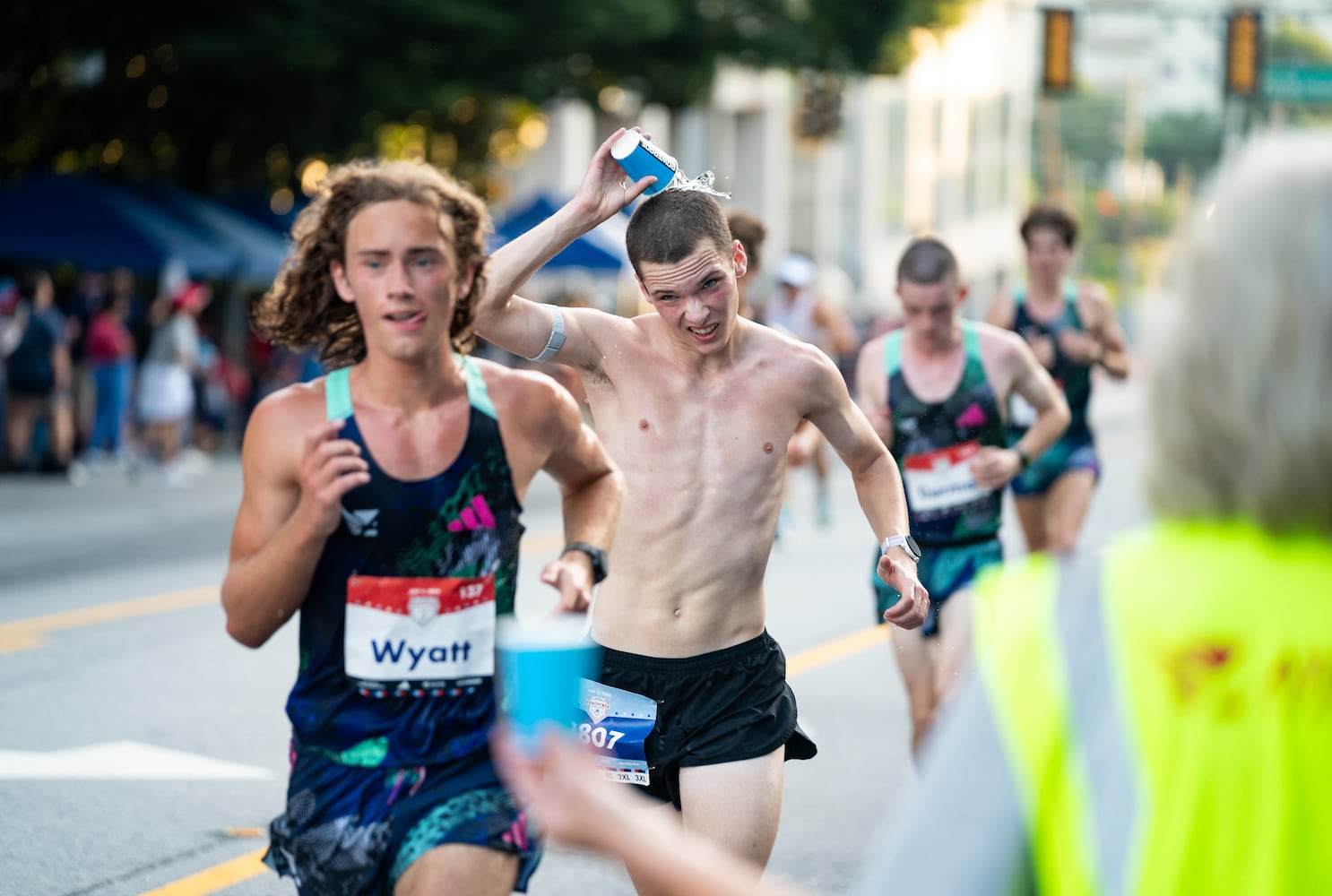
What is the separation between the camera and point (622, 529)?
434 centimetres

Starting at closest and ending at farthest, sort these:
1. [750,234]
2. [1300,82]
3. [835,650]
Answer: [750,234] → [835,650] → [1300,82]

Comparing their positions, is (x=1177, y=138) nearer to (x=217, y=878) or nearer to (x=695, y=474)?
(x=217, y=878)

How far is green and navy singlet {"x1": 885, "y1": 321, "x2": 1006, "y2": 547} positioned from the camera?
6180 millimetres

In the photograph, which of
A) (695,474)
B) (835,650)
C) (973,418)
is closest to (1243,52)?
(835,650)

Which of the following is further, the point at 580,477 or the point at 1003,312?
the point at 1003,312

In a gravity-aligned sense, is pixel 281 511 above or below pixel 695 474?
above

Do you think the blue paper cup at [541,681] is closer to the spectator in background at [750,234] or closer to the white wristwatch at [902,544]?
the white wristwatch at [902,544]

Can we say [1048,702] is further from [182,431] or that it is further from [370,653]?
[182,431]

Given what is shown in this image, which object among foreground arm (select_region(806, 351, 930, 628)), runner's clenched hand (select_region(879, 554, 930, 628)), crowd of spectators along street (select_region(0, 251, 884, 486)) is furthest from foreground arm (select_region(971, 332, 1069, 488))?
crowd of spectators along street (select_region(0, 251, 884, 486))

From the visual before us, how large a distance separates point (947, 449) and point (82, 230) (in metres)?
16.0

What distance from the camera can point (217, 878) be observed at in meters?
5.50

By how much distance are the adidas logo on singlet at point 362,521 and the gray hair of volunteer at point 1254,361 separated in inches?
78.5

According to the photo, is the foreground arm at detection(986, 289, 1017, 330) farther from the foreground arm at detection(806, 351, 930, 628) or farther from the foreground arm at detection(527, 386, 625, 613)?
the foreground arm at detection(527, 386, 625, 613)

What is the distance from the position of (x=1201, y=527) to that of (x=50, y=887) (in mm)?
4604
